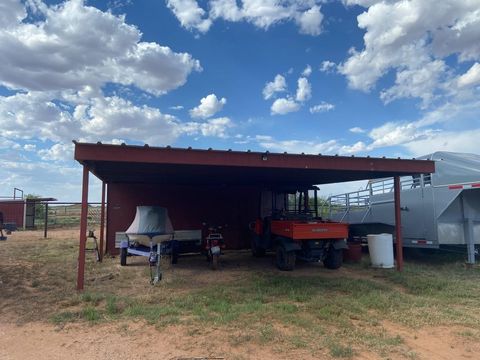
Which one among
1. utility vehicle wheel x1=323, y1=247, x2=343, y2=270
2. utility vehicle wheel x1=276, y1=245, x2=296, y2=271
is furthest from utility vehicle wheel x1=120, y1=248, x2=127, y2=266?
utility vehicle wheel x1=323, y1=247, x2=343, y2=270

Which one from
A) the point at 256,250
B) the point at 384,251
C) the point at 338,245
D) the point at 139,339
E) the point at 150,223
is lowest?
the point at 139,339

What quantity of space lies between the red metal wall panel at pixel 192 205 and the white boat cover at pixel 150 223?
330 cm

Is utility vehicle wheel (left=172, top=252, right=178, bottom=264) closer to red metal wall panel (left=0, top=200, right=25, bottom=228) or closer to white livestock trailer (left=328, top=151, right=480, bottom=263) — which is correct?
white livestock trailer (left=328, top=151, right=480, bottom=263)

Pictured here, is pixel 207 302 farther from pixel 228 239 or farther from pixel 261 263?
pixel 228 239

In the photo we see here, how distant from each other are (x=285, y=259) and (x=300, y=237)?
2.97ft

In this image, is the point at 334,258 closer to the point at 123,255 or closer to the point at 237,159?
the point at 237,159

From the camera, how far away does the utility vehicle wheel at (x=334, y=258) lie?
10.8m

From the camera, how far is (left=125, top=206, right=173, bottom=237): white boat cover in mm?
10648

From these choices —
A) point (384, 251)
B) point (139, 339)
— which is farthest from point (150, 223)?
point (384, 251)

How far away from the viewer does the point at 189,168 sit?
33.3 feet

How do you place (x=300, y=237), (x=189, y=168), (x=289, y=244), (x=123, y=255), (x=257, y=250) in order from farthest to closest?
(x=257, y=250), (x=123, y=255), (x=289, y=244), (x=189, y=168), (x=300, y=237)

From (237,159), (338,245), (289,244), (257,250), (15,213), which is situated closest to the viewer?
(237,159)

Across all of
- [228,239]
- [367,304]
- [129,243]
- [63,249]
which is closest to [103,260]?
Answer: [129,243]

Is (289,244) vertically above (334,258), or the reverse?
(289,244)
